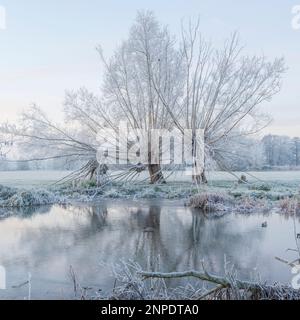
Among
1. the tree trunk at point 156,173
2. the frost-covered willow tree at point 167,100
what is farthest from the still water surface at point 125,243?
the frost-covered willow tree at point 167,100

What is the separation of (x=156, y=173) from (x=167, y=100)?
50 cm

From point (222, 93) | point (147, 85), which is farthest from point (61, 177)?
point (222, 93)

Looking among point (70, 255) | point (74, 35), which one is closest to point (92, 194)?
point (70, 255)

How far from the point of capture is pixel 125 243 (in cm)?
220

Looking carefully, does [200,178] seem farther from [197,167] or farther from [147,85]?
[147,85]

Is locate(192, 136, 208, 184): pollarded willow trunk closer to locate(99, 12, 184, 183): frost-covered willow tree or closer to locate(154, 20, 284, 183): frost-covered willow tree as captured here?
locate(154, 20, 284, 183): frost-covered willow tree

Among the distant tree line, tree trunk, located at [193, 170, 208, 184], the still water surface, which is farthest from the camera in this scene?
tree trunk, located at [193, 170, 208, 184]

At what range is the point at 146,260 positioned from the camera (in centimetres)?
201

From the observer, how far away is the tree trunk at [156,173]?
245cm

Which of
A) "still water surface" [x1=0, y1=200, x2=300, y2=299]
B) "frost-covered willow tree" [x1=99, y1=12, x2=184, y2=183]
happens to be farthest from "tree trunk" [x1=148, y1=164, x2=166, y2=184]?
"still water surface" [x1=0, y1=200, x2=300, y2=299]

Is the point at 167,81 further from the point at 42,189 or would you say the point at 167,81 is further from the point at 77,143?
the point at 42,189

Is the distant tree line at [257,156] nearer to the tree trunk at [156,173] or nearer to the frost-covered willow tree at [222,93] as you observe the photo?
the frost-covered willow tree at [222,93]

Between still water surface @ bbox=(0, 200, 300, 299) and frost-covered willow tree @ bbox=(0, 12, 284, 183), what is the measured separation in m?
0.32

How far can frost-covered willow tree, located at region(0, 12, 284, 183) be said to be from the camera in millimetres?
2414
